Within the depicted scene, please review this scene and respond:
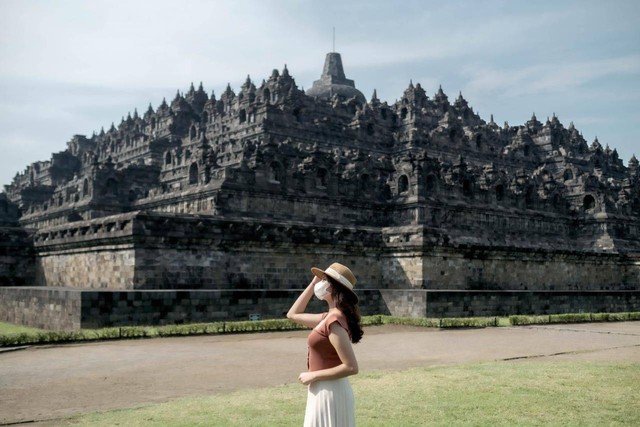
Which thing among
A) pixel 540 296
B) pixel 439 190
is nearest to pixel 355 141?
pixel 439 190

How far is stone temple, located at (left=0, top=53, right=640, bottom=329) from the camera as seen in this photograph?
81.6ft

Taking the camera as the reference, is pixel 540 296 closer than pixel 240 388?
No

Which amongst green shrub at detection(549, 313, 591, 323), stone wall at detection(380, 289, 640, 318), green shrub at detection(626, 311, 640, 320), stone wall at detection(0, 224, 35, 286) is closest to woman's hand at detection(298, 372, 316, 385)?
stone wall at detection(380, 289, 640, 318)

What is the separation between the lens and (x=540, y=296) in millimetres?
30375

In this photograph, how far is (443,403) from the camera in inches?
401

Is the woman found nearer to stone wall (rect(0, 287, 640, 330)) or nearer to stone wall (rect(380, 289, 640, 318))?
stone wall (rect(0, 287, 640, 330))

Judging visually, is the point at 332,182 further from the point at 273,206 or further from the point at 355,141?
the point at 355,141

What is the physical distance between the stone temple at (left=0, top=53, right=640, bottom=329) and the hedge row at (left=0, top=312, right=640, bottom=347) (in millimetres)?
1725

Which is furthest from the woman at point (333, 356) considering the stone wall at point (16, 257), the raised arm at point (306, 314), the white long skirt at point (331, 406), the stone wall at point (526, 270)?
the stone wall at point (16, 257)

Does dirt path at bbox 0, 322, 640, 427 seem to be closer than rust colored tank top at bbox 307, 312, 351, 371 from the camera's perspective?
No

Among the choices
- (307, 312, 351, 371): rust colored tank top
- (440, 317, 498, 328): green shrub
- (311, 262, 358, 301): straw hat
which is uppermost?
(311, 262, 358, 301): straw hat

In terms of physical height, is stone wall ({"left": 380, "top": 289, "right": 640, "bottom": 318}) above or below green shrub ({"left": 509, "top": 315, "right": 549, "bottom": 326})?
above

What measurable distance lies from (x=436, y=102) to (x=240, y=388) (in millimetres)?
56550

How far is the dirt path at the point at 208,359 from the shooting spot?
10.8m
